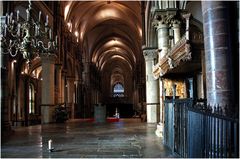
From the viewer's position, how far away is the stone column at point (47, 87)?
22250 mm

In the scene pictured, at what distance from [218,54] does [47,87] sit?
1742 centimetres

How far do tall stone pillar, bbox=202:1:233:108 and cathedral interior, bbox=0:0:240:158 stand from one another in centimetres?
2

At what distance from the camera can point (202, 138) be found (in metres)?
5.31

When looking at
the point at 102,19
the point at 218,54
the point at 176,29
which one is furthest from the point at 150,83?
the point at 102,19

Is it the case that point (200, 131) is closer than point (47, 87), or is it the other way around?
point (200, 131)

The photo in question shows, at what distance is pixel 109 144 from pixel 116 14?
27246 millimetres

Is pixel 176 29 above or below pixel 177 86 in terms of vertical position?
above

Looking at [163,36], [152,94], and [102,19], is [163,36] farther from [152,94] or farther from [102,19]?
[102,19]

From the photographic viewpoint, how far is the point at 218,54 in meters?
6.62

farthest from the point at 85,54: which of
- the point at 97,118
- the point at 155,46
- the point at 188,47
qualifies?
the point at 188,47

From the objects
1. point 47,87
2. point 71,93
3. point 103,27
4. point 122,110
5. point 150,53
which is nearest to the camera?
point 150,53

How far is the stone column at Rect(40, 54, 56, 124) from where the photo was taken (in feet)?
73.0

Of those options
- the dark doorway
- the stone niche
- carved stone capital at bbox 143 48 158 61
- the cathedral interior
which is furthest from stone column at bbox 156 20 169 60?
the dark doorway

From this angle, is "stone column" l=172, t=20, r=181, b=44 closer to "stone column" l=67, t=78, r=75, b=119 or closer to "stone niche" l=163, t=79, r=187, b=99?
"stone niche" l=163, t=79, r=187, b=99
